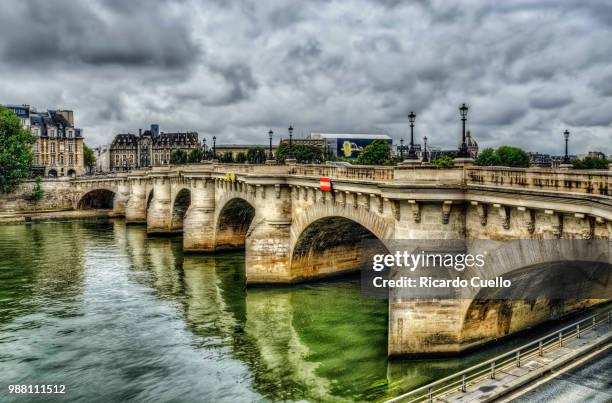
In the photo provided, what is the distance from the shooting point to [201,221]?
49.1 m

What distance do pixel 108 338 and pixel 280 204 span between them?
13023 mm

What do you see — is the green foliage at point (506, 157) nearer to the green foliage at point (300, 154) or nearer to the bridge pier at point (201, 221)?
the green foliage at point (300, 154)

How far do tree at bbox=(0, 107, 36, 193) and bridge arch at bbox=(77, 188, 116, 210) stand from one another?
10.7 m

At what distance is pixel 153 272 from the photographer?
135 ft

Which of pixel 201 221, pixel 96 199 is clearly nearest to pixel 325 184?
pixel 201 221

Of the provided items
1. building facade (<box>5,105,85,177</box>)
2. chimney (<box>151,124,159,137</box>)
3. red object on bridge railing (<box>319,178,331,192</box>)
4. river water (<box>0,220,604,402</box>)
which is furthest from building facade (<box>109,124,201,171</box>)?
red object on bridge railing (<box>319,178,331,192</box>)

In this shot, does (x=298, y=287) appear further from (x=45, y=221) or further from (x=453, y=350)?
(x=45, y=221)

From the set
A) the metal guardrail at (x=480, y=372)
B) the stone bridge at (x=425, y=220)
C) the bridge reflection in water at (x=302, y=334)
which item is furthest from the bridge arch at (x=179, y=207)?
the metal guardrail at (x=480, y=372)

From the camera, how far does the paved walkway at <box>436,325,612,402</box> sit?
51.4ft

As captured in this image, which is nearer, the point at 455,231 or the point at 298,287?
the point at 455,231

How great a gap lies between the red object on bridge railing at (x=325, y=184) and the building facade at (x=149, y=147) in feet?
513

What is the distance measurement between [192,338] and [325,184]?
980 cm

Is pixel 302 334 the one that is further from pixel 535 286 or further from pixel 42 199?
pixel 42 199

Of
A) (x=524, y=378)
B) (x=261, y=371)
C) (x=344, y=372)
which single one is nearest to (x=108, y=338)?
(x=261, y=371)
